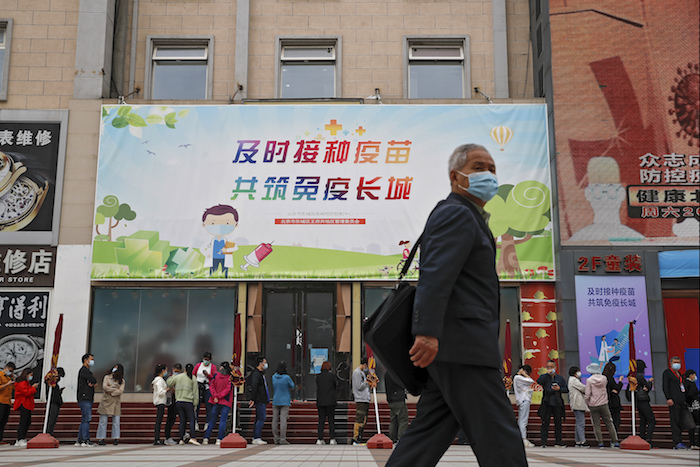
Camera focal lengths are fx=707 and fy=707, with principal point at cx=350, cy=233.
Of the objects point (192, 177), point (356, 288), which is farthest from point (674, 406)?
point (192, 177)

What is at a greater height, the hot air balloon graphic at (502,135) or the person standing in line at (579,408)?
the hot air balloon graphic at (502,135)

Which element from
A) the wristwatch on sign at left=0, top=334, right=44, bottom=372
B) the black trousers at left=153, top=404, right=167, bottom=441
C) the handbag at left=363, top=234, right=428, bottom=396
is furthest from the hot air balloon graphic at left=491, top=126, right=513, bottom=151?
the handbag at left=363, top=234, right=428, bottom=396

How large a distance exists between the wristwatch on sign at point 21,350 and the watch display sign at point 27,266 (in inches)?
53.5

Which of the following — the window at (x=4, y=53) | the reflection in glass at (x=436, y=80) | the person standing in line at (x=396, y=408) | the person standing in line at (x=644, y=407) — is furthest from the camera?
the reflection in glass at (x=436, y=80)

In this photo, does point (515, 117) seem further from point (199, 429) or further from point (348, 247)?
point (199, 429)

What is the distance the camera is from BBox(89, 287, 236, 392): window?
58.5 feet

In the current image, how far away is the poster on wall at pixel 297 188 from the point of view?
59.2ft

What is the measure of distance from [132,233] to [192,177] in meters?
2.10

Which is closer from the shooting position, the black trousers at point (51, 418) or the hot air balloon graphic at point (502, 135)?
the black trousers at point (51, 418)

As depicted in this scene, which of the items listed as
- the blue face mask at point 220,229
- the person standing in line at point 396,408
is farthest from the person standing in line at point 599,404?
the blue face mask at point 220,229

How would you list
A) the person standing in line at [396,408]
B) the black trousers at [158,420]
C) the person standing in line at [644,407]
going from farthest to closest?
the person standing in line at [644,407] → the black trousers at [158,420] → the person standing in line at [396,408]

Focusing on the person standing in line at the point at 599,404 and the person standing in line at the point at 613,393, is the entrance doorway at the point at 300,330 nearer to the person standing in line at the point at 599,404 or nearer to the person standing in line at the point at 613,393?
the person standing in line at the point at 599,404

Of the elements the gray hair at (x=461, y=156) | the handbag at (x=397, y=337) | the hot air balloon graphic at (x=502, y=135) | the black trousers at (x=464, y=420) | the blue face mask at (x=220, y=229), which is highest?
the hot air balloon graphic at (x=502, y=135)

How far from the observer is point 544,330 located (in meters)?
17.8
